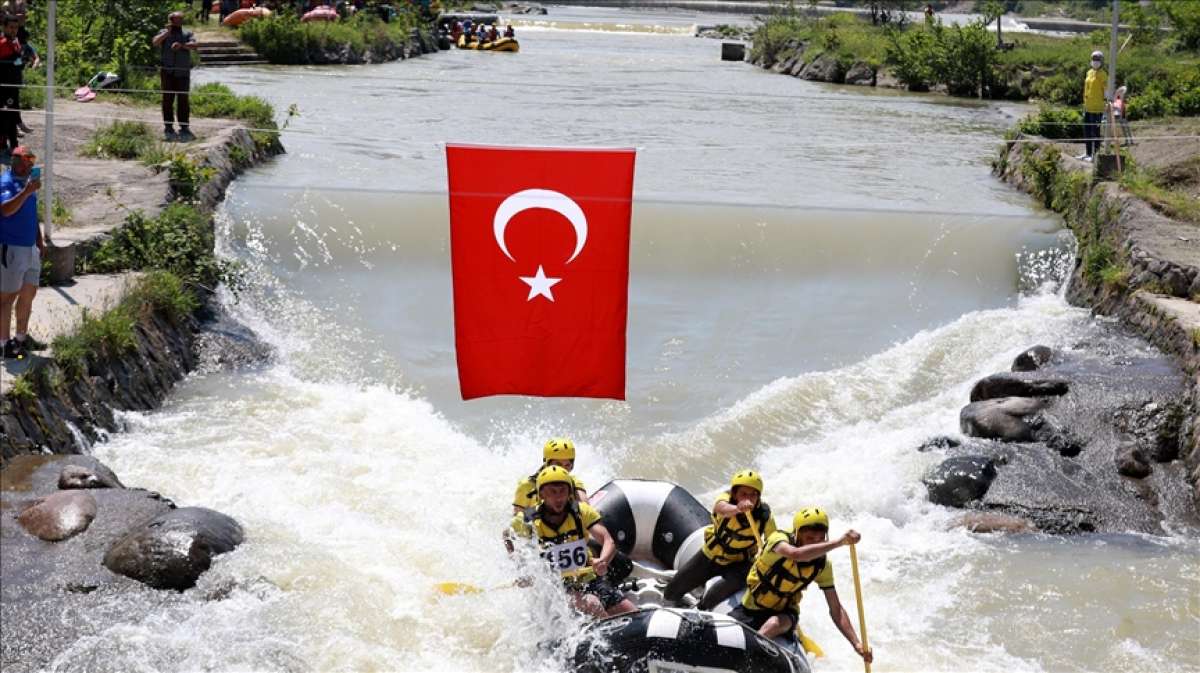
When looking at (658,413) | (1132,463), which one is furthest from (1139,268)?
(658,413)

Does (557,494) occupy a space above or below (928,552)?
above

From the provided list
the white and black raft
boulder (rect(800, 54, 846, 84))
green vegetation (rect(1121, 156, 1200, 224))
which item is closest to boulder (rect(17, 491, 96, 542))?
the white and black raft

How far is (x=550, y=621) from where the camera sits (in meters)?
9.68

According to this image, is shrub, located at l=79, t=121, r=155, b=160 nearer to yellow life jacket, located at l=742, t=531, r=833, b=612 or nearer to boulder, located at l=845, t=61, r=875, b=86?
yellow life jacket, located at l=742, t=531, r=833, b=612

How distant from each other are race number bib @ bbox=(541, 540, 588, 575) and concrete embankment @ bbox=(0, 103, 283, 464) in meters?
4.29

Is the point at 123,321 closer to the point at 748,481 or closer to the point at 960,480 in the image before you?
the point at 748,481

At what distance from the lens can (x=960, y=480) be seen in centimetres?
1313

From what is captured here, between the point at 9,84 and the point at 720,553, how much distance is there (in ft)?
39.9

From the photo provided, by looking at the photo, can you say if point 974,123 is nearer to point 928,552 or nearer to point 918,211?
point 918,211

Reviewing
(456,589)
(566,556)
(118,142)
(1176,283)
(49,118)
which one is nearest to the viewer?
(566,556)

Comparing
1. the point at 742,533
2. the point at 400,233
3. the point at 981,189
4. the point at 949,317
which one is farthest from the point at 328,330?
the point at 981,189

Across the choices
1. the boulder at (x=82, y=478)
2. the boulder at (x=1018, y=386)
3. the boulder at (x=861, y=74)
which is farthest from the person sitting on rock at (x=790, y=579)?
the boulder at (x=861, y=74)

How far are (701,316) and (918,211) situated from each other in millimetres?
5203

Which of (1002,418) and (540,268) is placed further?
(1002,418)
